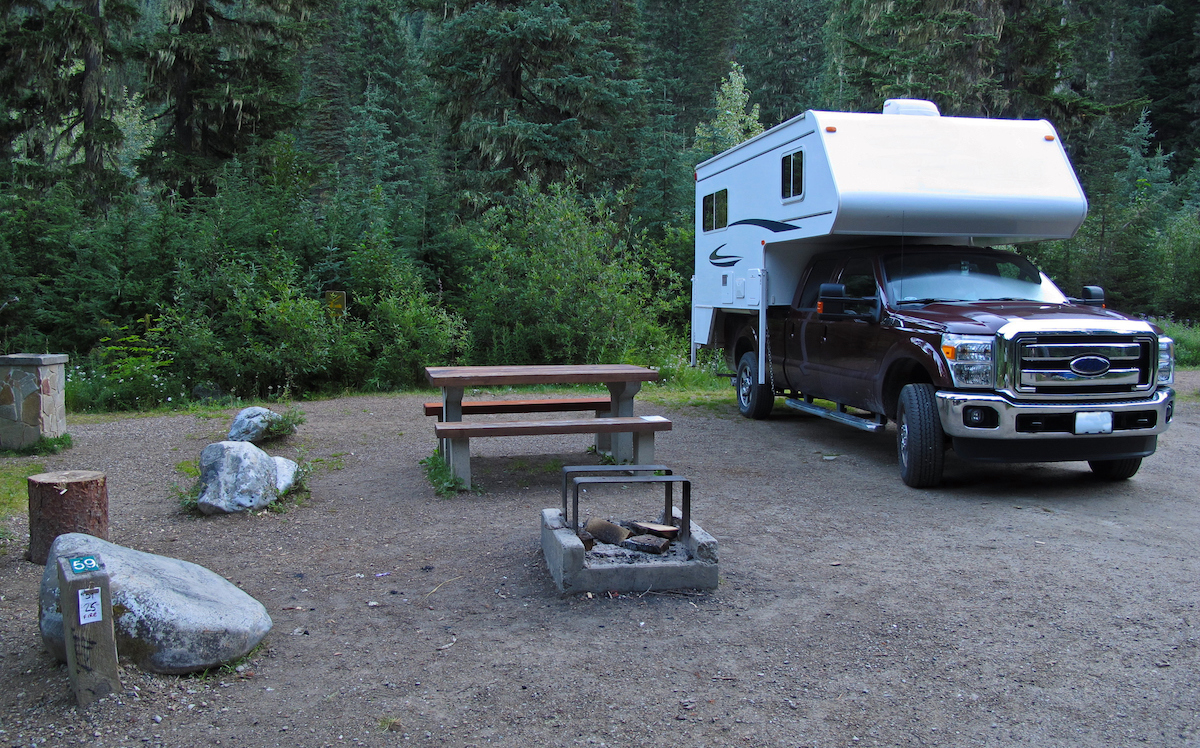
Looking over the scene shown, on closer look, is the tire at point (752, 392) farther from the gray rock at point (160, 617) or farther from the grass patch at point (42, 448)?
the gray rock at point (160, 617)

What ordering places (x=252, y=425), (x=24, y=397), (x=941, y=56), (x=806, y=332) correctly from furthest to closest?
(x=941, y=56) → (x=806, y=332) → (x=252, y=425) → (x=24, y=397)

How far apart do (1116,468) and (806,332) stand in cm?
294

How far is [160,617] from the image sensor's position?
3389 millimetres

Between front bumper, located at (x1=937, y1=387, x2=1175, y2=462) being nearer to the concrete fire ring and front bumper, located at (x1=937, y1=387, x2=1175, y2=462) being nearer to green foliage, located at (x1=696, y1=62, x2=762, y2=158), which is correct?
the concrete fire ring

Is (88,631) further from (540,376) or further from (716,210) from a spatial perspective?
(716,210)

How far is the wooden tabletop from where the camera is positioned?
6.52 meters

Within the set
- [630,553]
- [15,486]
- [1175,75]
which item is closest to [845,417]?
[630,553]

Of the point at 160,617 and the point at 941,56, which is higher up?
the point at 941,56

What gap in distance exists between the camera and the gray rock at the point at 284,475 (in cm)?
609

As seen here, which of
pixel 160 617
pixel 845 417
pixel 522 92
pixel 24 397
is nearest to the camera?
pixel 160 617

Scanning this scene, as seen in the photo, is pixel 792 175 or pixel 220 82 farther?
pixel 220 82

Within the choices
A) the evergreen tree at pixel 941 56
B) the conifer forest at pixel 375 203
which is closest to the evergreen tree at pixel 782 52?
the conifer forest at pixel 375 203

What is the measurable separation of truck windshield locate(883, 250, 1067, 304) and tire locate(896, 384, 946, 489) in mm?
996

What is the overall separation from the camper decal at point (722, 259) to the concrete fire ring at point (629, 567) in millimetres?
6069
